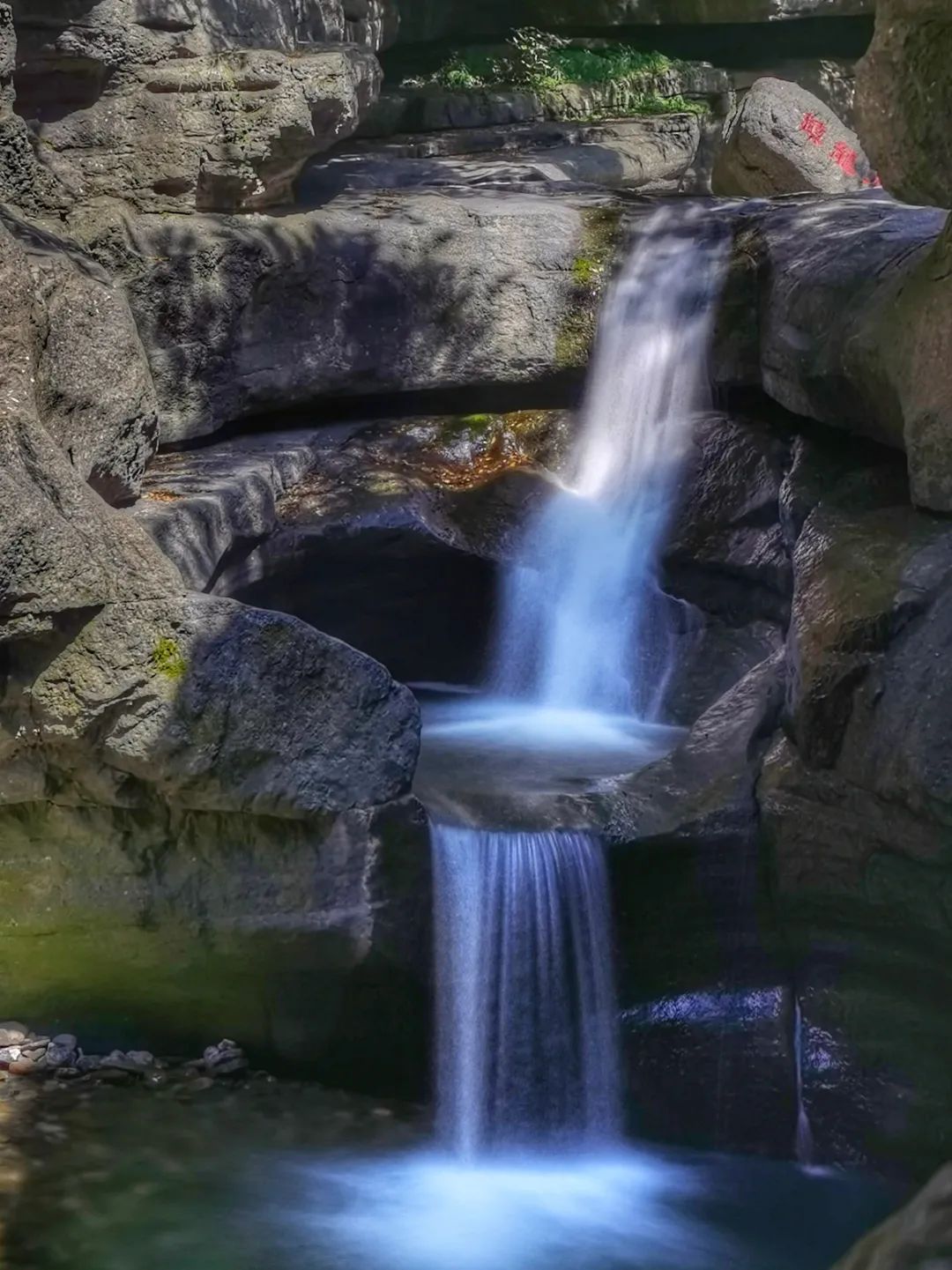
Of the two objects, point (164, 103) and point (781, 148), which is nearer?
point (164, 103)

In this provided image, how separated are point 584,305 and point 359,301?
118 cm

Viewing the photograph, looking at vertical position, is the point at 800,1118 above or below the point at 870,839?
below

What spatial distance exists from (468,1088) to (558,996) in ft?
1.48

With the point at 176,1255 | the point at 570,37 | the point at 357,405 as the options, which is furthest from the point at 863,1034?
the point at 570,37

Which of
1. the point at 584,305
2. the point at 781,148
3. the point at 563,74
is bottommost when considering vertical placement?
the point at 584,305

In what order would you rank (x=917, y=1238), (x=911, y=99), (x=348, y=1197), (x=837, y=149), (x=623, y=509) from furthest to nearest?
(x=837, y=149) < (x=623, y=509) < (x=911, y=99) < (x=348, y=1197) < (x=917, y=1238)

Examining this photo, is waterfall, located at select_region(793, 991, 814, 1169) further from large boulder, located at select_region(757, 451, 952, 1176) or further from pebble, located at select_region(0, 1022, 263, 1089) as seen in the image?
pebble, located at select_region(0, 1022, 263, 1089)

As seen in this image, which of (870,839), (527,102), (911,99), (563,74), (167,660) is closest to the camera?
(870,839)

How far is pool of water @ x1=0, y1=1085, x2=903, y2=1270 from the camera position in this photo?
490 centimetres

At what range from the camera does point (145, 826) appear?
596 centimetres

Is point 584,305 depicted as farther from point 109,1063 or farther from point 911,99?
point 109,1063

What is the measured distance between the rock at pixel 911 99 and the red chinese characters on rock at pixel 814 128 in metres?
6.24

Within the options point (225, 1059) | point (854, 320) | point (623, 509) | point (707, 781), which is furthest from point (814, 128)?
point (225, 1059)

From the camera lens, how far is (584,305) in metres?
8.67
